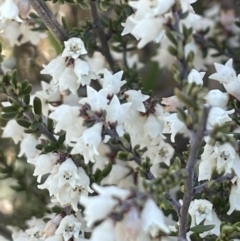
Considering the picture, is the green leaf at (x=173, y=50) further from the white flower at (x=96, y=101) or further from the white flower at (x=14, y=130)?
the white flower at (x=14, y=130)

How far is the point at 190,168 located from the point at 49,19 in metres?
0.42

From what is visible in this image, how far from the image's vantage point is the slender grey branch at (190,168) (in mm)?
671

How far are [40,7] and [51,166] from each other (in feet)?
0.84

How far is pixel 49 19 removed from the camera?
3.35 ft

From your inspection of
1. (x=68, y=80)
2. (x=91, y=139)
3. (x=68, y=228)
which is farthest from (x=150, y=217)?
(x=68, y=80)

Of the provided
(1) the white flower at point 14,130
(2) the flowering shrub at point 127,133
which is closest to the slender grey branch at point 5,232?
(2) the flowering shrub at point 127,133

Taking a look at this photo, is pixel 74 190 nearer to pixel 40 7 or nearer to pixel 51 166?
pixel 51 166

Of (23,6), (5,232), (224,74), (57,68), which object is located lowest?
(5,232)

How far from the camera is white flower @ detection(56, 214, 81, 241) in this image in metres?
0.92

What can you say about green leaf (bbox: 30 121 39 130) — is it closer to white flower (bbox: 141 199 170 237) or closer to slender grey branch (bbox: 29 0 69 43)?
slender grey branch (bbox: 29 0 69 43)

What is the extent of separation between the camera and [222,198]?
40.1 inches

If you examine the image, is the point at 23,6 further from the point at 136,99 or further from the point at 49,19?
the point at 136,99

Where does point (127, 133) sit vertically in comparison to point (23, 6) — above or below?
below

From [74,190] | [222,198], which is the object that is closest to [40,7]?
[74,190]
